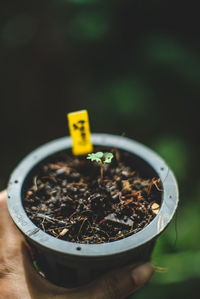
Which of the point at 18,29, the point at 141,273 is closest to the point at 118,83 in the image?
the point at 18,29

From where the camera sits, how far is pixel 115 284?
3.13 ft

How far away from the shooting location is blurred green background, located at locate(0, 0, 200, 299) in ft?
5.20

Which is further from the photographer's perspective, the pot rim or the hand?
the hand

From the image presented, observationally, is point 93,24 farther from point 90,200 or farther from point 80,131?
point 90,200

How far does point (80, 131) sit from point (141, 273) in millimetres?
575

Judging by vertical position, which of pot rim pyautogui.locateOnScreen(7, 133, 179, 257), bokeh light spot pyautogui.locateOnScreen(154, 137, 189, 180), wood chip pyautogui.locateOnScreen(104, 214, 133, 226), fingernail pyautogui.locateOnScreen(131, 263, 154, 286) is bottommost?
bokeh light spot pyautogui.locateOnScreen(154, 137, 189, 180)

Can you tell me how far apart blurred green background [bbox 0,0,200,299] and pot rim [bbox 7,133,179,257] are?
60cm

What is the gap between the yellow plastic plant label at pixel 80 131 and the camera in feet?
3.52

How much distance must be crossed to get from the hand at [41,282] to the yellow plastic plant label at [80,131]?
1.53 feet

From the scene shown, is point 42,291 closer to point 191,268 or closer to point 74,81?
point 191,268

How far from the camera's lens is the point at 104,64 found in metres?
1.93

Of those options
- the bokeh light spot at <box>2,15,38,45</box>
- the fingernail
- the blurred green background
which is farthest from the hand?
the bokeh light spot at <box>2,15,38,45</box>

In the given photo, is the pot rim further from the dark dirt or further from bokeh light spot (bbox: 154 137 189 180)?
bokeh light spot (bbox: 154 137 189 180)

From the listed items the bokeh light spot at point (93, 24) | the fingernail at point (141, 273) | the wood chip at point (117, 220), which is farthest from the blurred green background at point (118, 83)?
the wood chip at point (117, 220)
